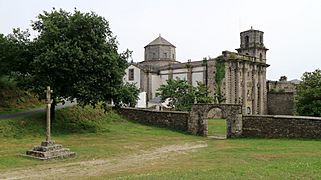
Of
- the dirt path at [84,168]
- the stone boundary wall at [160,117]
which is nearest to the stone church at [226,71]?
the stone boundary wall at [160,117]

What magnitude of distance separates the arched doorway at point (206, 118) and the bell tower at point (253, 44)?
34.5m

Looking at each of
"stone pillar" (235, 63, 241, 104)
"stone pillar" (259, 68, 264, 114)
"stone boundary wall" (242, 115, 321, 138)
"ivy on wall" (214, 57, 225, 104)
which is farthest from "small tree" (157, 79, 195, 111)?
"stone pillar" (259, 68, 264, 114)

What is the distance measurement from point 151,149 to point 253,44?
147ft

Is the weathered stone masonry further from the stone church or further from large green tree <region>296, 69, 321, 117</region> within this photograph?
the stone church

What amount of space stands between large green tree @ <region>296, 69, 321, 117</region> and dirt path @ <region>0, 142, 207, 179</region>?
22.1 m

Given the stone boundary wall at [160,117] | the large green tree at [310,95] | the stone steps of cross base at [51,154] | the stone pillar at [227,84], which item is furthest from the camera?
the stone pillar at [227,84]

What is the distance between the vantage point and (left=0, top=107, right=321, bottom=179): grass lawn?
11.2 meters

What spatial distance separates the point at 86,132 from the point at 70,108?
220 inches

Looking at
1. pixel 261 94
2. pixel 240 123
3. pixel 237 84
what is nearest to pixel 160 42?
pixel 237 84

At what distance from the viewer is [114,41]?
26531 millimetres

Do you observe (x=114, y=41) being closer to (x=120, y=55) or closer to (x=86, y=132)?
(x=120, y=55)

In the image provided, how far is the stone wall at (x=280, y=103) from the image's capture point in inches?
2296

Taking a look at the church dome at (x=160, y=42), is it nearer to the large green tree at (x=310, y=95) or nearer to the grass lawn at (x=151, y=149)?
the large green tree at (x=310, y=95)

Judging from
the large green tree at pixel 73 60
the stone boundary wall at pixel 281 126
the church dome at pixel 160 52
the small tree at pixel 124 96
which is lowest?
the stone boundary wall at pixel 281 126
